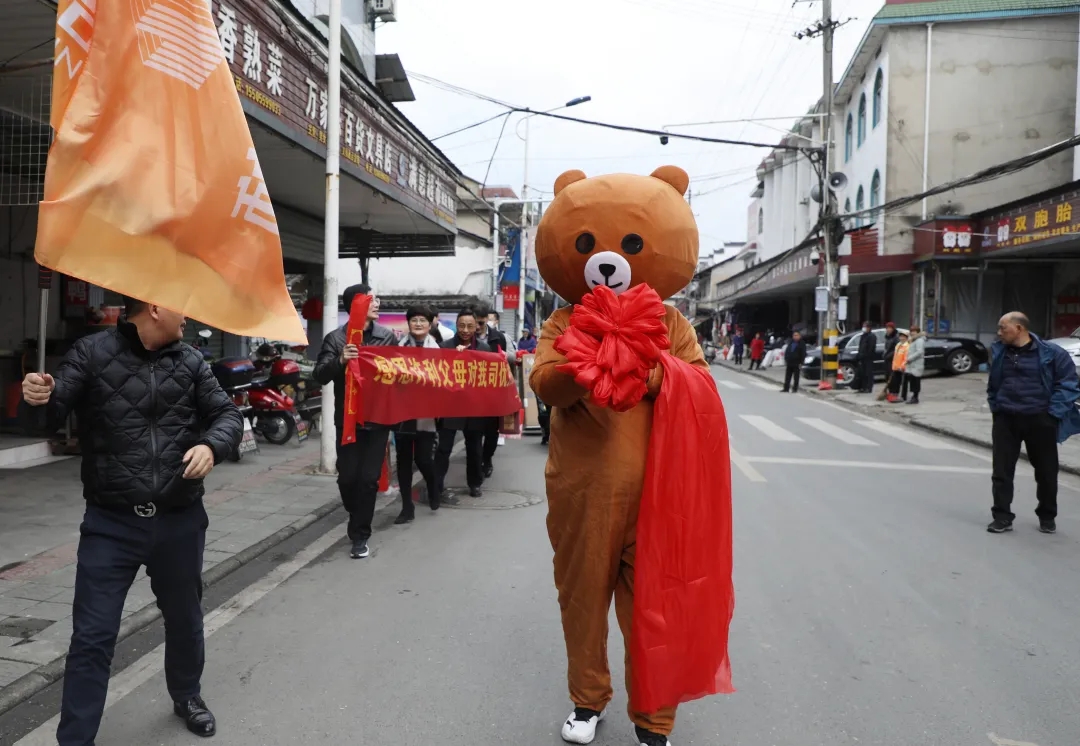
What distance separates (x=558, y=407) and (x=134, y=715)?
203cm

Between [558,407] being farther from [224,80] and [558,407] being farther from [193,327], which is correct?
[193,327]

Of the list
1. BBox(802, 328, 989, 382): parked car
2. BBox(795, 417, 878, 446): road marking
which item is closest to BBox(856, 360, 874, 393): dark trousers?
BBox(802, 328, 989, 382): parked car

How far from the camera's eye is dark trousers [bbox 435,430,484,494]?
707 centimetres

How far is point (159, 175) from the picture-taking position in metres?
2.52

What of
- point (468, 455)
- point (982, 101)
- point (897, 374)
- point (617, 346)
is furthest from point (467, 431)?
point (982, 101)

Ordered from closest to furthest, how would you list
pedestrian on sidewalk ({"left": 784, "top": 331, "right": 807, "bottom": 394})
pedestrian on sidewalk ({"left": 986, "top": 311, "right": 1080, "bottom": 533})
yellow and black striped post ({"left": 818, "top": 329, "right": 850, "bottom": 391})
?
pedestrian on sidewalk ({"left": 986, "top": 311, "right": 1080, "bottom": 533}) < pedestrian on sidewalk ({"left": 784, "top": 331, "right": 807, "bottom": 394}) < yellow and black striped post ({"left": 818, "top": 329, "right": 850, "bottom": 391})

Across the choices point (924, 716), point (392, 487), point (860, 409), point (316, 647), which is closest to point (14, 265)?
point (392, 487)

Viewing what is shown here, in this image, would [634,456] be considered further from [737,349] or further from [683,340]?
[737,349]

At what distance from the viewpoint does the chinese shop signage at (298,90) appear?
21.4ft

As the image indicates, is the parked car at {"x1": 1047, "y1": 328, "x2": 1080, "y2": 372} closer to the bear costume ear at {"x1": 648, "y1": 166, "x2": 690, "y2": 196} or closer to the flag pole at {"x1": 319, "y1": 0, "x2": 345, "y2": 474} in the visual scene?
the flag pole at {"x1": 319, "y1": 0, "x2": 345, "y2": 474}

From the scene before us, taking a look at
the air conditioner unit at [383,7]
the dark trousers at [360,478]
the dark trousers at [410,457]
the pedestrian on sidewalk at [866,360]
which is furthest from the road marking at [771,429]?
the air conditioner unit at [383,7]

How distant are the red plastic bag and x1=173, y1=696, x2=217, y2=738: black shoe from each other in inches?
61.2

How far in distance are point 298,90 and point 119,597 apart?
241 inches

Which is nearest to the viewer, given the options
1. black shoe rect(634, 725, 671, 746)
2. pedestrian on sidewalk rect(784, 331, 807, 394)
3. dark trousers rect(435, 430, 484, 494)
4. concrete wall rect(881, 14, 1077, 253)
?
black shoe rect(634, 725, 671, 746)
